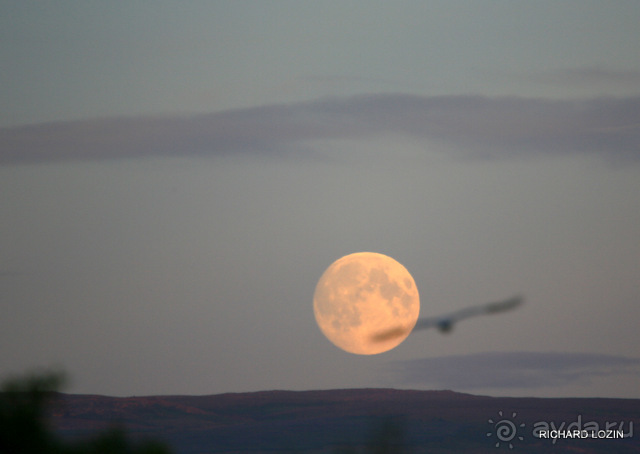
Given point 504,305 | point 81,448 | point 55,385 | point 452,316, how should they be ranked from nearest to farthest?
point 55,385 < point 81,448 < point 504,305 < point 452,316

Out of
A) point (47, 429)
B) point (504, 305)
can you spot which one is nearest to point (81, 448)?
point (47, 429)

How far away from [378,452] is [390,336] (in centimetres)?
504

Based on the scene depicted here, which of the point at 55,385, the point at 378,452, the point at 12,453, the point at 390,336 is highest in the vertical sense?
the point at 390,336

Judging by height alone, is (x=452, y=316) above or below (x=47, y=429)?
above

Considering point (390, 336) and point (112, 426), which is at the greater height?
point (390, 336)

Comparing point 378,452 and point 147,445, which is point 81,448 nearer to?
point 147,445

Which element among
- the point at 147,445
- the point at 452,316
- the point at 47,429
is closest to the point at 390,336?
the point at 452,316

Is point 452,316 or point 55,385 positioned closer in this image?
point 55,385

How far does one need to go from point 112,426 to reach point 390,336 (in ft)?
46.4

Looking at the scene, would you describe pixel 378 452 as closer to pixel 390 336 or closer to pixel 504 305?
pixel 390 336

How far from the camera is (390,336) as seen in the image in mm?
40844

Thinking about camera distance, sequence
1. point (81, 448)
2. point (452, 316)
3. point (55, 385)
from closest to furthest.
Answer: point (55, 385)
point (81, 448)
point (452, 316)

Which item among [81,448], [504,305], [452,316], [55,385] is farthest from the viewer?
[452,316]

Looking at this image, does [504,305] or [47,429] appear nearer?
[47,429]
